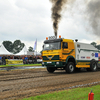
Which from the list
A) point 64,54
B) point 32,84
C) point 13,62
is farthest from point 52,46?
point 13,62

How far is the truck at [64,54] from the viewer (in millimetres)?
12914

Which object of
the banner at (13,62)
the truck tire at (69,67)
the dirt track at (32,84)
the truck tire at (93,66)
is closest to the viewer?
the dirt track at (32,84)

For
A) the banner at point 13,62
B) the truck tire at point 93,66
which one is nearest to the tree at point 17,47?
the banner at point 13,62

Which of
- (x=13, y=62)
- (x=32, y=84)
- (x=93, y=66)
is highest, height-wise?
(x=13, y=62)

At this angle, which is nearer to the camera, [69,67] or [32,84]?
[32,84]

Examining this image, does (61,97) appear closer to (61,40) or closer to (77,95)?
(77,95)

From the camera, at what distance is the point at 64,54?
42.9 ft

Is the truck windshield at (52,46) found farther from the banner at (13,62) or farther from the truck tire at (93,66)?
the banner at (13,62)

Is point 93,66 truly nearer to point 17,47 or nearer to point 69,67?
point 69,67

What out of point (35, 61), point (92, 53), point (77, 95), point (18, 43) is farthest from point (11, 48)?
point (77, 95)

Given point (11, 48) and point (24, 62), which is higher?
point (11, 48)

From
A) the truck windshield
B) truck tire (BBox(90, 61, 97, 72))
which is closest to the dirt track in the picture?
the truck windshield

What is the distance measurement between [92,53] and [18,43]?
11794 centimetres

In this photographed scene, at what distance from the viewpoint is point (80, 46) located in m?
14.9
